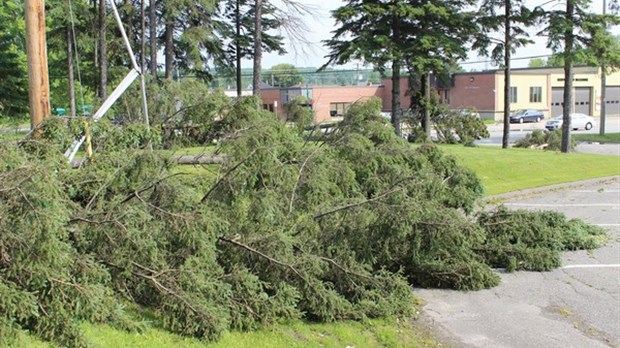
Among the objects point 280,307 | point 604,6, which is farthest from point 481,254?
point 604,6

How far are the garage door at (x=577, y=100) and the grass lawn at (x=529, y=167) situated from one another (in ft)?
146

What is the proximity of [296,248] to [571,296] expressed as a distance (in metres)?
4.05

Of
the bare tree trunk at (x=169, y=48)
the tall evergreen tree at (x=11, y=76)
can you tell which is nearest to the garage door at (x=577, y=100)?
the bare tree trunk at (x=169, y=48)

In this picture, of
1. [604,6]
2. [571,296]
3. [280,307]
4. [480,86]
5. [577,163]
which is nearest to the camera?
[280,307]

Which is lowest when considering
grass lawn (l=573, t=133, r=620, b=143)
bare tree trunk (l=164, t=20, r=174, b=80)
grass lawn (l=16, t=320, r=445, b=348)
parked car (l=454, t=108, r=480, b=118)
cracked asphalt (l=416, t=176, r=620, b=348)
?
cracked asphalt (l=416, t=176, r=620, b=348)

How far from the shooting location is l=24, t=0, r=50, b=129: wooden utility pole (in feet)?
30.3

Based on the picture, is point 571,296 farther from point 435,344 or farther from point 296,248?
point 296,248

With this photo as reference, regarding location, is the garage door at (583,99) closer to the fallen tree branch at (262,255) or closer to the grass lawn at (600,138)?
the grass lawn at (600,138)

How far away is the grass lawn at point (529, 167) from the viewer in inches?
804

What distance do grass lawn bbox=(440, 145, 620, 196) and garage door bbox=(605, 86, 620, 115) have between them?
160ft

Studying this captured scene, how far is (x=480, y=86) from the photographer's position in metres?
65.3

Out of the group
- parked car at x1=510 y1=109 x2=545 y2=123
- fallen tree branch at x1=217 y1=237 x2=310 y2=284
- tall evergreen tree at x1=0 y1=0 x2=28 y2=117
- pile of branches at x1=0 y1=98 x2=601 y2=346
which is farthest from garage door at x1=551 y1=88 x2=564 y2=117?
fallen tree branch at x1=217 y1=237 x2=310 y2=284

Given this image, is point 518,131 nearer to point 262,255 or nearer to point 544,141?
point 544,141

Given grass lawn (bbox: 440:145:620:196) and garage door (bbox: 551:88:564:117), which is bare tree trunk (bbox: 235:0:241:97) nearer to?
grass lawn (bbox: 440:145:620:196)
